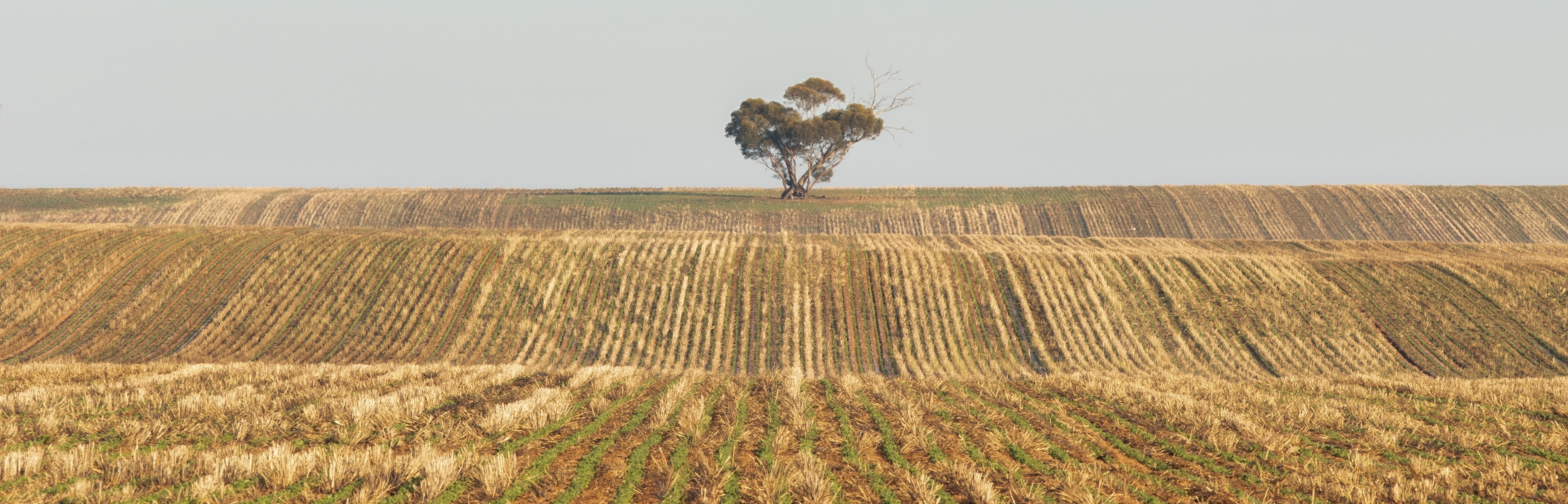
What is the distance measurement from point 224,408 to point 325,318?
18.9 metres

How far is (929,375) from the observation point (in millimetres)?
22562

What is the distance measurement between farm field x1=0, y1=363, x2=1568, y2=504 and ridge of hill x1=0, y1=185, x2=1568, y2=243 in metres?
46.0

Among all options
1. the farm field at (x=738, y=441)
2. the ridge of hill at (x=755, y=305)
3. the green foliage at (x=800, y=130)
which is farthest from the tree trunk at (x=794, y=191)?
the farm field at (x=738, y=441)

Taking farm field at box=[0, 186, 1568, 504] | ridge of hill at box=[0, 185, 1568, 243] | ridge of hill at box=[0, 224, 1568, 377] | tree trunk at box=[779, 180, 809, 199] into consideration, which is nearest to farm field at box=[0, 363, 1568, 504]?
farm field at box=[0, 186, 1568, 504]

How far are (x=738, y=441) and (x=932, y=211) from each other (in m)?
60.2

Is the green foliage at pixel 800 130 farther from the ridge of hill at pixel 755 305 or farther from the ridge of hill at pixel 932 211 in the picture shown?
the ridge of hill at pixel 755 305

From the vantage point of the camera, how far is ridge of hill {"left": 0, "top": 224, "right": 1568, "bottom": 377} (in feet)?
81.7

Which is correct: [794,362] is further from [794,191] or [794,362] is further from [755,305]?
[794,191]

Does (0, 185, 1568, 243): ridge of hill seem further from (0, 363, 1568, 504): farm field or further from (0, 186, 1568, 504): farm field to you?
(0, 363, 1568, 504): farm field

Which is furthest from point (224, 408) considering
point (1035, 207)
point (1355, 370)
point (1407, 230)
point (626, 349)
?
point (1407, 230)

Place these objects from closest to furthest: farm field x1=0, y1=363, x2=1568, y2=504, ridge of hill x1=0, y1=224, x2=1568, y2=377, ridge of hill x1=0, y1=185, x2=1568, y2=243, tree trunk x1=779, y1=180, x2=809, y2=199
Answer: farm field x1=0, y1=363, x2=1568, y2=504
ridge of hill x1=0, y1=224, x2=1568, y2=377
ridge of hill x1=0, y1=185, x2=1568, y2=243
tree trunk x1=779, y1=180, x2=809, y2=199

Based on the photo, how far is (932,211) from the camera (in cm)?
6800

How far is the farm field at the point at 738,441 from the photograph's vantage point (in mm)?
7387

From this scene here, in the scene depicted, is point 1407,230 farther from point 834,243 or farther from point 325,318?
point 325,318
